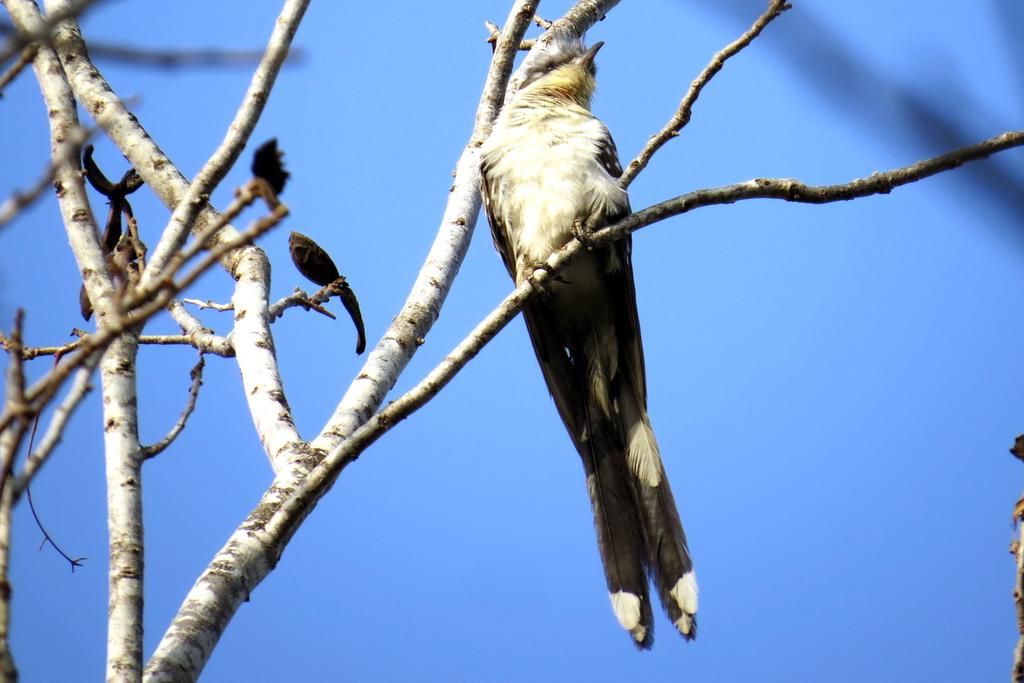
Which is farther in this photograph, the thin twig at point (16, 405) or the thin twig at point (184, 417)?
the thin twig at point (184, 417)

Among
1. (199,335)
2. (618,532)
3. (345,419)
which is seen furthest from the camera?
(199,335)

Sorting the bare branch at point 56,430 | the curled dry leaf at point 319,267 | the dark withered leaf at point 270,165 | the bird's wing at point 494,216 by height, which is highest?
the bird's wing at point 494,216

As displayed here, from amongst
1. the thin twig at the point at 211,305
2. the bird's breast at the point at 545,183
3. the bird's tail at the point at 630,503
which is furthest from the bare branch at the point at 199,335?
the bird's tail at the point at 630,503

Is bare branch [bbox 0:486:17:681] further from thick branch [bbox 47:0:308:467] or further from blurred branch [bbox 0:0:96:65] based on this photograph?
thick branch [bbox 47:0:308:467]

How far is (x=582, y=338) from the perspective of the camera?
4367 millimetres

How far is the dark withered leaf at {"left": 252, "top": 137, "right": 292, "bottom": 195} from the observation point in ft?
5.09

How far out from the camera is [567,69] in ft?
16.3

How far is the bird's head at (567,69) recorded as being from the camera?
15.9 feet

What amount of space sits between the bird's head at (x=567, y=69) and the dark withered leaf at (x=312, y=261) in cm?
130

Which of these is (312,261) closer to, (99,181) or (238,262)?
(238,262)

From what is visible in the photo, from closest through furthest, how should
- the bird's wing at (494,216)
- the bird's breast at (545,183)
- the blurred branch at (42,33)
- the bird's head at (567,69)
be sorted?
the blurred branch at (42,33) → the bird's breast at (545,183) → the bird's wing at (494,216) → the bird's head at (567,69)

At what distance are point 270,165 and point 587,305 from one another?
2.82 metres

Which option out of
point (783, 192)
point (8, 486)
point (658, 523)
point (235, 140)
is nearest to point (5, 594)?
point (8, 486)

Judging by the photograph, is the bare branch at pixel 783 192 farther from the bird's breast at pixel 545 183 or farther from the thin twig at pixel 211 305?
the thin twig at pixel 211 305
